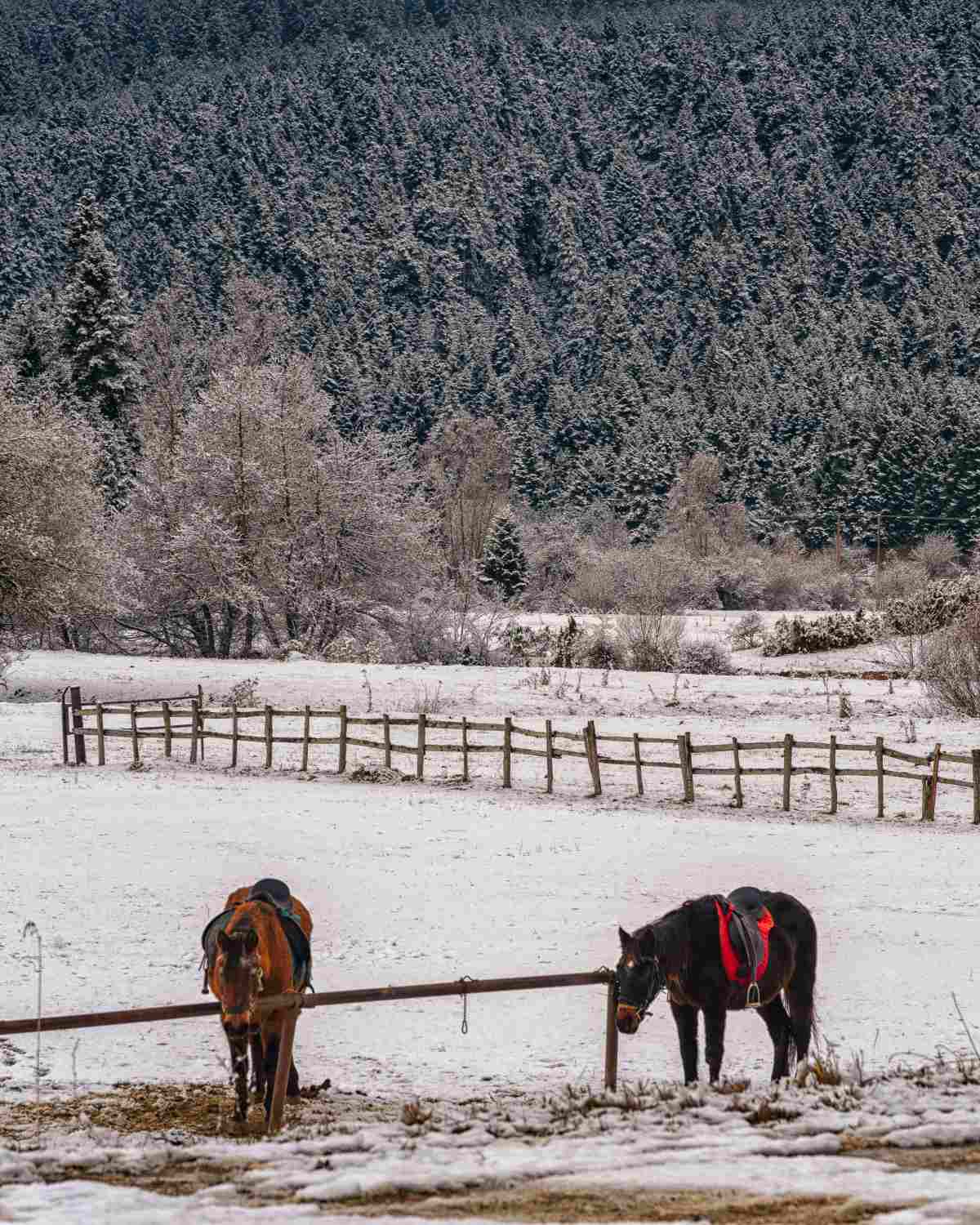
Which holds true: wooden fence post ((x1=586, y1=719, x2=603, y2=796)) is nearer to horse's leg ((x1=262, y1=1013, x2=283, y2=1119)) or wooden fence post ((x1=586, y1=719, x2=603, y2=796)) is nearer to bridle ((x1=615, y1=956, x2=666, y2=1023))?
bridle ((x1=615, y1=956, x2=666, y2=1023))

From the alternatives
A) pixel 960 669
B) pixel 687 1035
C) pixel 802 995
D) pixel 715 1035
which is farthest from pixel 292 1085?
pixel 960 669

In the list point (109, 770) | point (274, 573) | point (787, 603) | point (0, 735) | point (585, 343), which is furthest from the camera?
point (585, 343)

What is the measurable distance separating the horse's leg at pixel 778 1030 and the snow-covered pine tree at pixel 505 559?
192ft

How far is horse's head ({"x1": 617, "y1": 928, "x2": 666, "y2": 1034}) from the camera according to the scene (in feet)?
27.6

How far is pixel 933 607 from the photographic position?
49719 millimetres

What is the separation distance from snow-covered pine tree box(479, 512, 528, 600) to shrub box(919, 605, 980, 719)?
34675 millimetres

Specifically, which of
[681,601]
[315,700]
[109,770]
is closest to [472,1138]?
[109,770]

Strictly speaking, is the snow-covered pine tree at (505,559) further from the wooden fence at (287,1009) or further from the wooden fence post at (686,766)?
the wooden fence at (287,1009)

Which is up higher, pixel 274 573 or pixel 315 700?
pixel 274 573

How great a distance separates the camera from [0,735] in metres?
31.0

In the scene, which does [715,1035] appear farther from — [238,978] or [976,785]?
[976,785]

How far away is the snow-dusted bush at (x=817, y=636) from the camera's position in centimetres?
5059

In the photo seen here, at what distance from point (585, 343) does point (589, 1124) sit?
17523 centimetres

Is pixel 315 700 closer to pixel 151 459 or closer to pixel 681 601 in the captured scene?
pixel 151 459
